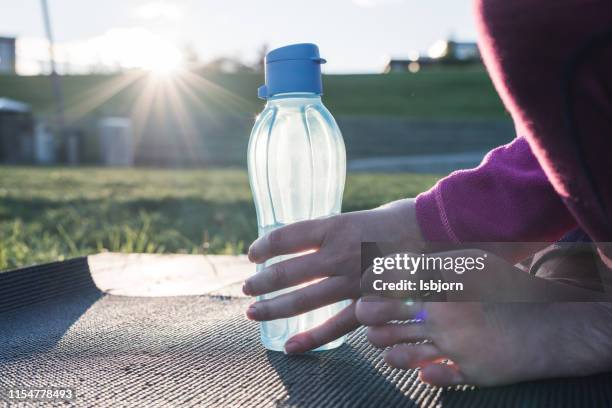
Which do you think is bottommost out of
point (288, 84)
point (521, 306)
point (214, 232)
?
point (214, 232)

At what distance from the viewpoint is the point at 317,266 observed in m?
1.09

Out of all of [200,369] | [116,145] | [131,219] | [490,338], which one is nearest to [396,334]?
[490,338]

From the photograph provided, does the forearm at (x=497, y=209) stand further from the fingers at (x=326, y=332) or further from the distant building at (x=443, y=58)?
the distant building at (x=443, y=58)

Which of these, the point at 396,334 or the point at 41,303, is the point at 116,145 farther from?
the point at 396,334

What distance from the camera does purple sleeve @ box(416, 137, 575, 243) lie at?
43.9 inches

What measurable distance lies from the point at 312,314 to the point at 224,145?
17413mm

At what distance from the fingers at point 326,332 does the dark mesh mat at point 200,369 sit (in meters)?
0.04

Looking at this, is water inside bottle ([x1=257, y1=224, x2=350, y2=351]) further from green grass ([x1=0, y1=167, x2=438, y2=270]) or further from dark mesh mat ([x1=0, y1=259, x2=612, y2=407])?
green grass ([x1=0, y1=167, x2=438, y2=270])

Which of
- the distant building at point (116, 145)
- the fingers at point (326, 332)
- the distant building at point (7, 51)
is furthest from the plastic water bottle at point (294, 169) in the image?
the distant building at point (7, 51)

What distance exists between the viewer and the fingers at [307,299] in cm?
109

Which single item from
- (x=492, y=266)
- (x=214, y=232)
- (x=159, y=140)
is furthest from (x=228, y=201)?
(x=159, y=140)

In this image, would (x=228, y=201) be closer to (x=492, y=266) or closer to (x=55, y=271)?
(x=55, y=271)

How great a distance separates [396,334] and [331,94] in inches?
1078

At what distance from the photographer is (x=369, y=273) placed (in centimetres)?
105
